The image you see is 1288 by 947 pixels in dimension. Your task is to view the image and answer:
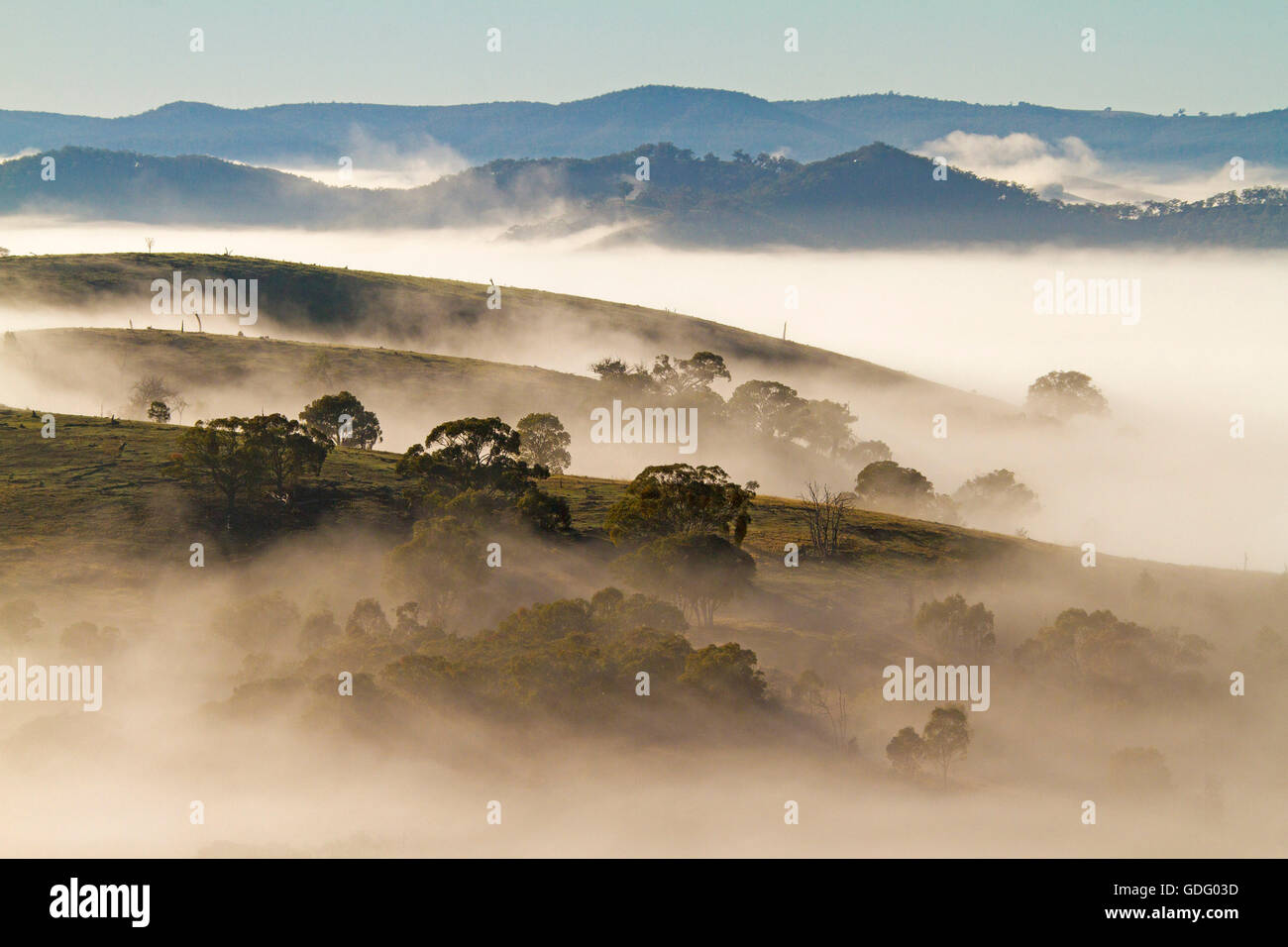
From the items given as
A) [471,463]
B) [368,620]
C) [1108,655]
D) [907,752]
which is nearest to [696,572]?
[907,752]

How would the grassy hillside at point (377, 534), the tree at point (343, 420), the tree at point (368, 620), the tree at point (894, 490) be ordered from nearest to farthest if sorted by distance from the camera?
1. the tree at point (368, 620)
2. the grassy hillside at point (377, 534)
3. the tree at point (343, 420)
4. the tree at point (894, 490)

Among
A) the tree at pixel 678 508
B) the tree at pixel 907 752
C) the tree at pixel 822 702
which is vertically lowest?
the tree at pixel 907 752

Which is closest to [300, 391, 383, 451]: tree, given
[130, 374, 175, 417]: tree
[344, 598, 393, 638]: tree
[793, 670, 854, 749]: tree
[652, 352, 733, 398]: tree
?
[130, 374, 175, 417]: tree

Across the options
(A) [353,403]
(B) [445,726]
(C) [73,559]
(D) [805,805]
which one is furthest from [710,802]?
(A) [353,403]

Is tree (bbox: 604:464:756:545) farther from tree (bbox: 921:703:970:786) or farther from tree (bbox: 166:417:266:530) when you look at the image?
tree (bbox: 166:417:266:530)

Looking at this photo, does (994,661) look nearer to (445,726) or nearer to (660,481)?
(660,481)

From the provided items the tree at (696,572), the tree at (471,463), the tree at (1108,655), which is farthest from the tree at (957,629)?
the tree at (471,463)

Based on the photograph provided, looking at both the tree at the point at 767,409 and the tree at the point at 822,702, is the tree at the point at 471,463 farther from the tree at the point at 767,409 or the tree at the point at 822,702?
the tree at the point at 767,409
